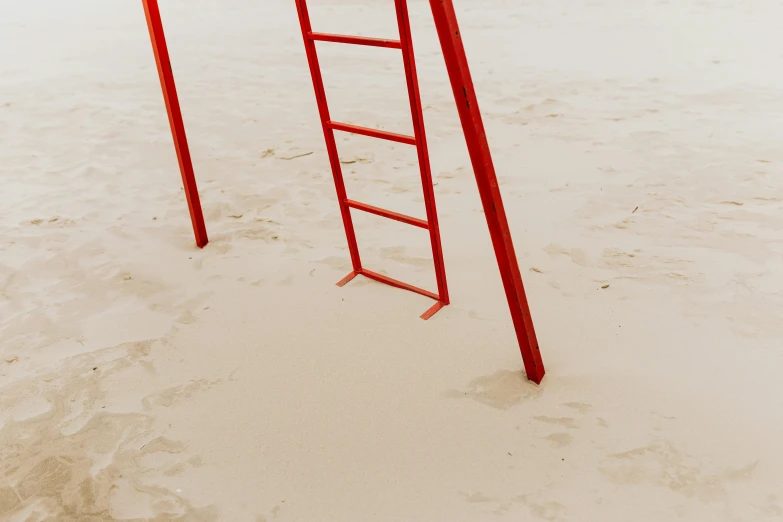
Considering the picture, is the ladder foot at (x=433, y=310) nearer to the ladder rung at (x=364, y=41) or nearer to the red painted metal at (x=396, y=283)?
the red painted metal at (x=396, y=283)

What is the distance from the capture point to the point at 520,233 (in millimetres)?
2971

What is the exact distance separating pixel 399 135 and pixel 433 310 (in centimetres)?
69

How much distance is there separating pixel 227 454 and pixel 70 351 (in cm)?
89

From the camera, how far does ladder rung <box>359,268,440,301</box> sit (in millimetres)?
2541

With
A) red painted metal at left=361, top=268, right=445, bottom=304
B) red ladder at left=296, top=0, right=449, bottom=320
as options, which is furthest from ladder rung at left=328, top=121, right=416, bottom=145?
red painted metal at left=361, top=268, right=445, bottom=304

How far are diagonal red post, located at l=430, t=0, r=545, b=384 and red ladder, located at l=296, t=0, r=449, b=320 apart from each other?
21 cm

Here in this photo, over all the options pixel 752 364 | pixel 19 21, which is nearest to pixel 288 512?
pixel 752 364

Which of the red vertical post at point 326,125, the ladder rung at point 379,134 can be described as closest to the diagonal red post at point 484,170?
the ladder rung at point 379,134

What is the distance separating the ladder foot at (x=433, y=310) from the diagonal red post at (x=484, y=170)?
0.50 meters

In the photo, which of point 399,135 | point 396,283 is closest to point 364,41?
point 399,135

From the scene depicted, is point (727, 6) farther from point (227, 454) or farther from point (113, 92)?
point (227, 454)

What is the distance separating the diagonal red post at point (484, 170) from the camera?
1.69 metres

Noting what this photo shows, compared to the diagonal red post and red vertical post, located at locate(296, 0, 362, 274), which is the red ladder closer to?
red vertical post, located at locate(296, 0, 362, 274)

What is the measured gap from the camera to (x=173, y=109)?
2803mm
